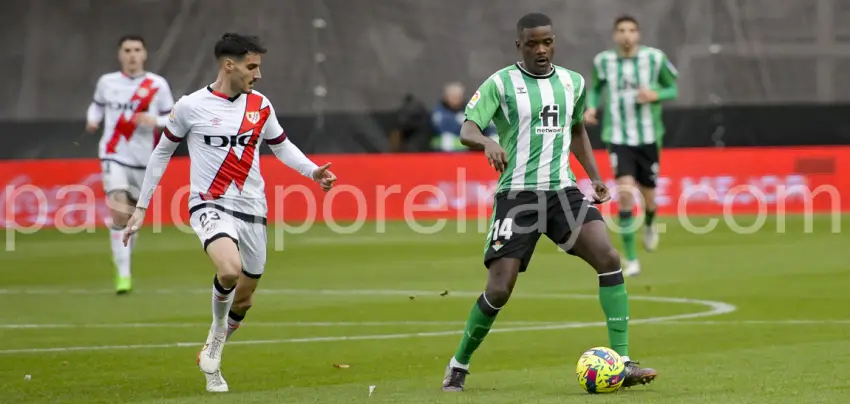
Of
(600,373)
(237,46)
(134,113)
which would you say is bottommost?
(600,373)

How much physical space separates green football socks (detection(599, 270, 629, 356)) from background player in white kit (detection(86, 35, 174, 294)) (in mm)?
7460

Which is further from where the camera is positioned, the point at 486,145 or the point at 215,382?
the point at 215,382

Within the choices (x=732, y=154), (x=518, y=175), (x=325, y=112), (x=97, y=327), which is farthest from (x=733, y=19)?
(x=518, y=175)

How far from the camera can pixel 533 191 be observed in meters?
9.02

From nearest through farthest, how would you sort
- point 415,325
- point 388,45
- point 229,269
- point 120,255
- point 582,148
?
point 229,269 < point 582,148 < point 415,325 < point 120,255 < point 388,45

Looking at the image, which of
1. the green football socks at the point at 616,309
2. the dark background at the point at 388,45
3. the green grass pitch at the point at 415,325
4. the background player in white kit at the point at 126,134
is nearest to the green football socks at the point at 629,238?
the green grass pitch at the point at 415,325

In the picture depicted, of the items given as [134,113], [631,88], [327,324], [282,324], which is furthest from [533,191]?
[631,88]

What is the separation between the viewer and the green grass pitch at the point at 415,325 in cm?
901

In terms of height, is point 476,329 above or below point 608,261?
below

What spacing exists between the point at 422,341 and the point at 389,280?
4.79m

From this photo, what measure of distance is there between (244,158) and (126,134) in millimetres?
6240

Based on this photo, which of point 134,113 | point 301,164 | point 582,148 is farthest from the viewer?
point 134,113

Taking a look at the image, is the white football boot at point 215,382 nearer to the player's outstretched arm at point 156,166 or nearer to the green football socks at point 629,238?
the player's outstretched arm at point 156,166

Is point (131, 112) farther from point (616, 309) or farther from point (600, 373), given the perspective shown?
point (600, 373)
